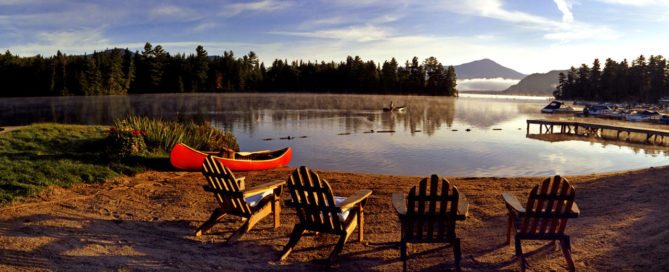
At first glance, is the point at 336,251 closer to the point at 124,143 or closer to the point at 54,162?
the point at 54,162

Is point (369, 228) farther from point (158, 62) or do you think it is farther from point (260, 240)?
point (158, 62)

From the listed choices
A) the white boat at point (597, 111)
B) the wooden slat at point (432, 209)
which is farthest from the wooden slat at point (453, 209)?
the white boat at point (597, 111)

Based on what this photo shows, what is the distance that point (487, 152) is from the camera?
82.4ft

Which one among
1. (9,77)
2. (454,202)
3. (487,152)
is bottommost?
(487,152)

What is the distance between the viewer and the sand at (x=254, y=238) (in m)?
6.32

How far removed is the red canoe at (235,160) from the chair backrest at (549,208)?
933 centimetres

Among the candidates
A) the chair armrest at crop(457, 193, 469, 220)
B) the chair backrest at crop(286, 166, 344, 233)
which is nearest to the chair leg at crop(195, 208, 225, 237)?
the chair backrest at crop(286, 166, 344, 233)

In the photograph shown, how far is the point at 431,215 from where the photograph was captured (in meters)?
6.23

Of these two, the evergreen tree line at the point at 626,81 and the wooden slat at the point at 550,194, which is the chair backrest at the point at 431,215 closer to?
the wooden slat at the point at 550,194

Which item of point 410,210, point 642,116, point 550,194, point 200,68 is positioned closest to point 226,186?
point 410,210

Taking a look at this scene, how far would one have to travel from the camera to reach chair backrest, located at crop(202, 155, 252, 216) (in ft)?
24.1

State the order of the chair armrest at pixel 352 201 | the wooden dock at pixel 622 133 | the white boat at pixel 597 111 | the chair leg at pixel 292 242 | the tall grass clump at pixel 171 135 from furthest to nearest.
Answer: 1. the white boat at pixel 597 111
2. the wooden dock at pixel 622 133
3. the tall grass clump at pixel 171 135
4. the chair leg at pixel 292 242
5. the chair armrest at pixel 352 201

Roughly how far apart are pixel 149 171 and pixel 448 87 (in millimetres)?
133885

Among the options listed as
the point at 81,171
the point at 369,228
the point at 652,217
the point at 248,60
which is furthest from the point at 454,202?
the point at 248,60
